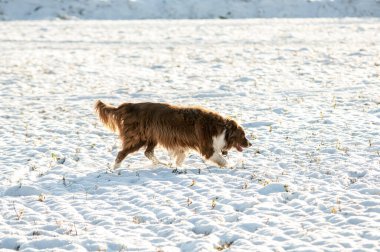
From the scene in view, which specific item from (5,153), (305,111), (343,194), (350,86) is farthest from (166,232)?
(350,86)

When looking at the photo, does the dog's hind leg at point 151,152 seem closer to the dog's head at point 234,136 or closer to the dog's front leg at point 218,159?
the dog's front leg at point 218,159

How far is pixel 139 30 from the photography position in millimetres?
26031

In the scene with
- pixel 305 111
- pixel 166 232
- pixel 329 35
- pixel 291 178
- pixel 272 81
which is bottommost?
pixel 166 232

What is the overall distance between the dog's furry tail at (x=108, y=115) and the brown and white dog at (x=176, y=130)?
0.13 ft

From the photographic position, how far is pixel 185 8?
31.5 meters

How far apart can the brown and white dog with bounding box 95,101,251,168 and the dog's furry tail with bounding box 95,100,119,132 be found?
0.04m

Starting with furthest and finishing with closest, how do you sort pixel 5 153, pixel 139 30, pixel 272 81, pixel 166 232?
pixel 139 30
pixel 272 81
pixel 5 153
pixel 166 232

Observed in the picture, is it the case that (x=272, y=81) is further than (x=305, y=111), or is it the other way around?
(x=272, y=81)

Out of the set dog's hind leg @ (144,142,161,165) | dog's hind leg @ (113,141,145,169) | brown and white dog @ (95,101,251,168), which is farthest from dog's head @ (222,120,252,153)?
dog's hind leg @ (113,141,145,169)

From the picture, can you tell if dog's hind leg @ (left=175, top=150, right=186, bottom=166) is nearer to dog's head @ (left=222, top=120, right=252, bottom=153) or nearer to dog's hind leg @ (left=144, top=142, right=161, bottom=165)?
dog's hind leg @ (left=144, top=142, right=161, bottom=165)

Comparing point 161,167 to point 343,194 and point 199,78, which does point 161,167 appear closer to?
point 343,194

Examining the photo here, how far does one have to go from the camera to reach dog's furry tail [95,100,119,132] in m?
9.18

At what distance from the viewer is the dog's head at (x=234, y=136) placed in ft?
29.5

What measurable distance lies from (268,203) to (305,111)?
19.4ft
